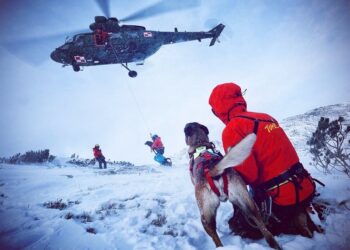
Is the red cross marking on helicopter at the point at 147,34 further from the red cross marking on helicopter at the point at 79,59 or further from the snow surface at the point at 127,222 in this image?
the snow surface at the point at 127,222

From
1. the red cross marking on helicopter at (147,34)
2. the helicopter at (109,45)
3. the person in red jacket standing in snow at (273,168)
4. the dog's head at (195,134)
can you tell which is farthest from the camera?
the red cross marking on helicopter at (147,34)

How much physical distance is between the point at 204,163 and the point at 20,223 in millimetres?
3160

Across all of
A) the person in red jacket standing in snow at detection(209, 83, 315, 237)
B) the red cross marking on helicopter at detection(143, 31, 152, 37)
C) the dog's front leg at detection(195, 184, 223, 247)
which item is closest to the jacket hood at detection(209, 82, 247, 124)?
the person in red jacket standing in snow at detection(209, 83, 315, 237)

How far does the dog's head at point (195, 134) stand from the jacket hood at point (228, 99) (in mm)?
763

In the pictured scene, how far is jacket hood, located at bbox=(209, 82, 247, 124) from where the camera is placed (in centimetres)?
282

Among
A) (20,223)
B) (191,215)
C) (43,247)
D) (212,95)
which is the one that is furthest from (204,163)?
(20,223)

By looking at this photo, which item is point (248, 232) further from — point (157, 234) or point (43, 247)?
point (43, 247)

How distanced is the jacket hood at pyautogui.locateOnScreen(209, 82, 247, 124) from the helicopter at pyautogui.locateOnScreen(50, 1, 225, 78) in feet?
37.3

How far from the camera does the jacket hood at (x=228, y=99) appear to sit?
282 centimetres

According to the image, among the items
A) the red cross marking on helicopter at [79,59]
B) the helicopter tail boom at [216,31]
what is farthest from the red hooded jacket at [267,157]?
the helicopter tail boom at [216,31]

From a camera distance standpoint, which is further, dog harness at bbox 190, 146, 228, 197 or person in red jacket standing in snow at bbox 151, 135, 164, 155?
person in red jacket standing in snow at bbox 151, 135, 164, 155

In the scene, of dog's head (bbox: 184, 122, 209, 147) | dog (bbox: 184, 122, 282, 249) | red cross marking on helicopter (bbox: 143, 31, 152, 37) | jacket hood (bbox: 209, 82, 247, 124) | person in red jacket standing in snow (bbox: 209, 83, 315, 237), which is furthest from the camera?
red cross marking on helicopter (bbox: 143, 31, 152, 37)

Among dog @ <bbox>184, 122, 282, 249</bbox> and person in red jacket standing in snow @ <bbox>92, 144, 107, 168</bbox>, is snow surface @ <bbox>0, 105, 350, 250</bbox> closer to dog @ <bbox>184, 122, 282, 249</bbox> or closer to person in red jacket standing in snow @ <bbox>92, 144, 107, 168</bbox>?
dog @ <bbox>184, 122, 282, 249</bbox>

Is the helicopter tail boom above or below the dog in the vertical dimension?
above
